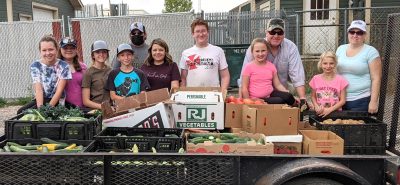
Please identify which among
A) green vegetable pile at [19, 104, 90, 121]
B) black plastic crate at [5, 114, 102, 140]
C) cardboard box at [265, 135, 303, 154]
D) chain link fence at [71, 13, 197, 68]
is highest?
chain link fence at [71, 13, 197, 68]

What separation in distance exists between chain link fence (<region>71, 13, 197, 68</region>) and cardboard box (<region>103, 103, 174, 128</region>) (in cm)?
728

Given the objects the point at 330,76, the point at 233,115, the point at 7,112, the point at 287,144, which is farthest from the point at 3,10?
the point at 287,144

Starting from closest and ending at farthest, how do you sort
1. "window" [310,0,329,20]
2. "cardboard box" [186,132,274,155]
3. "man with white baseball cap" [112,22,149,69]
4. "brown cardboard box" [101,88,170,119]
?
"cardboard box" [186,132,274,155]
"brown cardboard box" [101,88,170,119]
"man with white baseball cap" [112,22,149,69]
"window" [310,0,329,20]

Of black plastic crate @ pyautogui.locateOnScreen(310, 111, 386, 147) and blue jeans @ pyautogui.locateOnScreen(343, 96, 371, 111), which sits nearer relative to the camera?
black plastic crate @ pyautogui.locateOnScreen(310, 111, 386, 147)

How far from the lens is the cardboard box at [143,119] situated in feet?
13.7

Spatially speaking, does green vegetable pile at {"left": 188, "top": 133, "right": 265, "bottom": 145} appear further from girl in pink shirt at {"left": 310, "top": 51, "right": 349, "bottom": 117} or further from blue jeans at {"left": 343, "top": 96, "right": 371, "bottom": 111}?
blue jeans at {"left": 343, "top": 96, "right": 371, "bottom": 111}

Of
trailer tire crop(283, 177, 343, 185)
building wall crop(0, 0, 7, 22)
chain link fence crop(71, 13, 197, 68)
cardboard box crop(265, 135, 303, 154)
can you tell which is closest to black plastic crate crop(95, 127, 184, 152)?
cardboard box crop(265, 135, 303, 154)

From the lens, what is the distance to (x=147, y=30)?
36.9 ft

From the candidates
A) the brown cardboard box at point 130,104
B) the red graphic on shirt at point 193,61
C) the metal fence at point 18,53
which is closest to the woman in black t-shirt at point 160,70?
the red graphic on shirt at point 193,61

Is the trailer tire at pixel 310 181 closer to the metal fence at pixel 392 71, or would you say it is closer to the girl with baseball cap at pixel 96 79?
the metal fence at pixel 392 71

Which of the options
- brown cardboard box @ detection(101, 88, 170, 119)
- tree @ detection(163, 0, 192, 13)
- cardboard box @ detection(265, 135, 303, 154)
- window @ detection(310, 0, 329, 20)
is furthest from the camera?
tree @ detection(163, 0, 192, 13)

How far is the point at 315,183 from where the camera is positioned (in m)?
3.19

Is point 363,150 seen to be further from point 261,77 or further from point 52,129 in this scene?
point 52,129

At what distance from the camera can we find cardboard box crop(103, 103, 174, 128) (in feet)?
13.7
